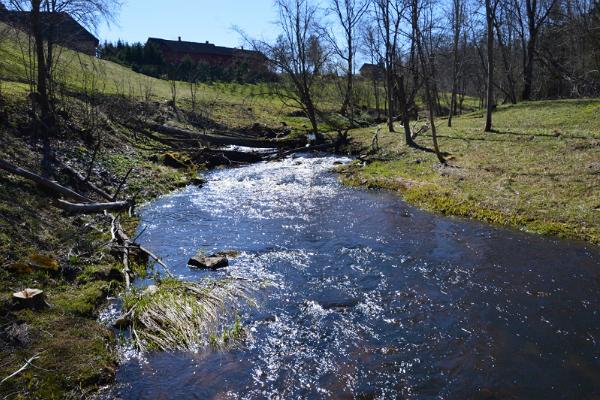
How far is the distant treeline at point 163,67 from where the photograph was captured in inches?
2437

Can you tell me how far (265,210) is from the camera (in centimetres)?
1842

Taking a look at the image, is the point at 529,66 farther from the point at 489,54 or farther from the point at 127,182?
the point at 127,182

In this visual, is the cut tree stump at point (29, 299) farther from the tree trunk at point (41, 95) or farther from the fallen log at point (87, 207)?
the tree trunk at point (41, 95)

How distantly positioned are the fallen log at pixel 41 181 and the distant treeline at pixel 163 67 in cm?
4960

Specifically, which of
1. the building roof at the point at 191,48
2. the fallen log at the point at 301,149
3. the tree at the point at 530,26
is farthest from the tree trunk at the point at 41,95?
the building roof at the point at 191,48

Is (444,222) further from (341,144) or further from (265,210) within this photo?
(341,144)

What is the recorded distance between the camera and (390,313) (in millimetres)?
9539

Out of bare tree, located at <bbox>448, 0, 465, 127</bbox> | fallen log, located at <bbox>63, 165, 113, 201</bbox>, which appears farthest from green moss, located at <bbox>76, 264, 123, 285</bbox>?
bare tree, located at <bbox>448, 0, 465, 127</bbox>

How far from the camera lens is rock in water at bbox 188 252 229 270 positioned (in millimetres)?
11977

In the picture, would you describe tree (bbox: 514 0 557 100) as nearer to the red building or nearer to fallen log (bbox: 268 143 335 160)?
fallen log (bbox: 268 143 335 160)

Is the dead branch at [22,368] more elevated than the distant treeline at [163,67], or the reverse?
the distant treeline at [163,67]

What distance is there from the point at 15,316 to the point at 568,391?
936 cm

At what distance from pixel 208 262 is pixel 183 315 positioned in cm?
309

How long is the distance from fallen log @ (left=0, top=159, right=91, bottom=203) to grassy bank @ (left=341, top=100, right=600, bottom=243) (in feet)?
41.5
